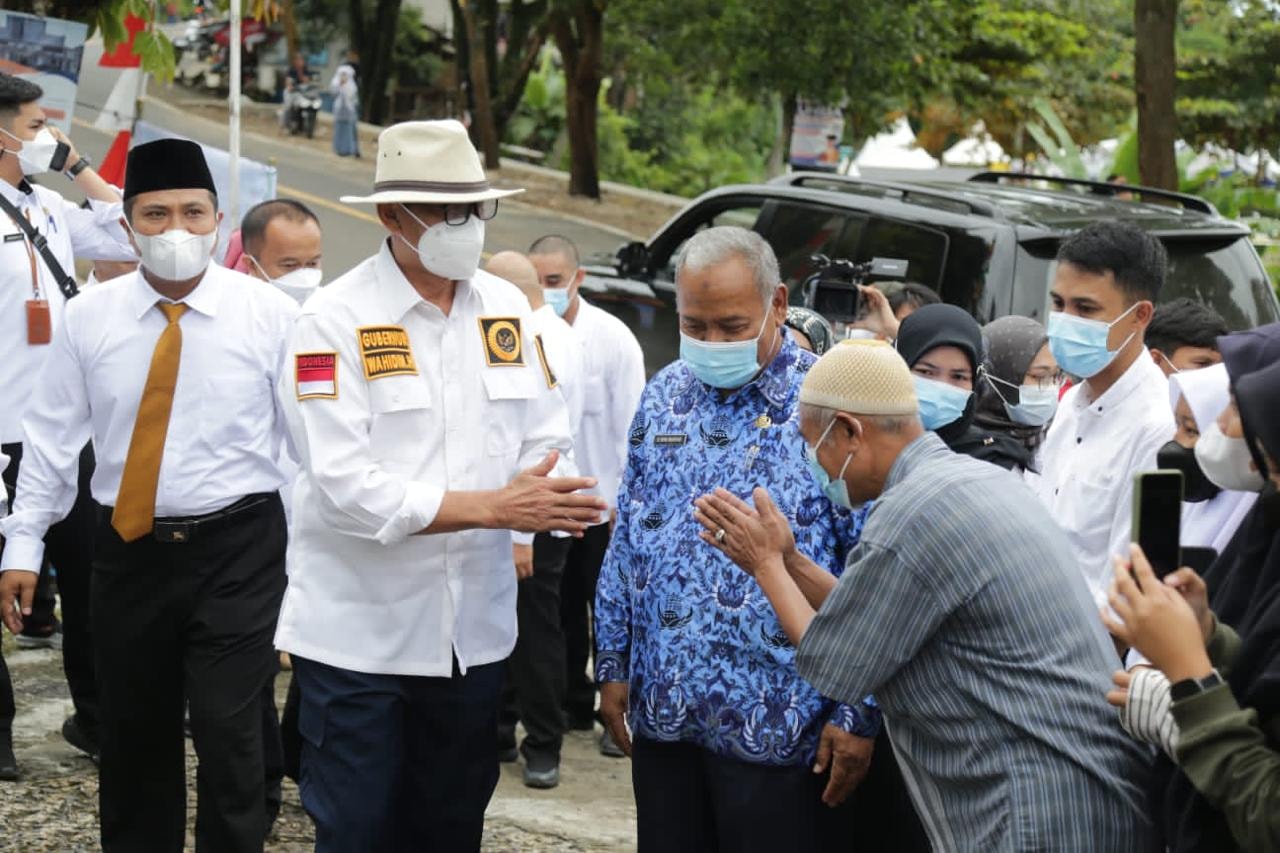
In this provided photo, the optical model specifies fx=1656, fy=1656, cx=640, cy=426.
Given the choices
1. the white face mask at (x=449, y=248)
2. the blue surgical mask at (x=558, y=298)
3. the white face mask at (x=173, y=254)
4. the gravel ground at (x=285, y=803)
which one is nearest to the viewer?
the white face mask at (x=449, y=248)

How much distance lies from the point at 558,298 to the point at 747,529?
3.81 meters

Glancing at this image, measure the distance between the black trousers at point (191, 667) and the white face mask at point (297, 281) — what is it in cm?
143

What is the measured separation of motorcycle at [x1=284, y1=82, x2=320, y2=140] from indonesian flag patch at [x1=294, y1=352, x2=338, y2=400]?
28.6 m

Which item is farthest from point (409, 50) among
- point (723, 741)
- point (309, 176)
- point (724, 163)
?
point (723, 741)

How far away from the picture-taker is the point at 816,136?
19828 millimetres

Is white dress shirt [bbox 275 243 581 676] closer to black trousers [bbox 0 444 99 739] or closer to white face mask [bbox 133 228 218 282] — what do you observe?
white face mask [bbox 133 228 218 282]

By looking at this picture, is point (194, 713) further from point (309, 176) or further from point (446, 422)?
point (309, 176)

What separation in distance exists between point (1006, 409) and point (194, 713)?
2.63 meters

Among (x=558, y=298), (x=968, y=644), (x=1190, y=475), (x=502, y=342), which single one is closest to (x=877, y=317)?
(x=558, y=298)

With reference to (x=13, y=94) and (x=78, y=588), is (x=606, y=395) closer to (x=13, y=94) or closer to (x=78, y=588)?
(x=78, y=588)

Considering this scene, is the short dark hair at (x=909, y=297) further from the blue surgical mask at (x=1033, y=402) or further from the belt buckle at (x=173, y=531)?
the belt buckle at (x=173, y=531)

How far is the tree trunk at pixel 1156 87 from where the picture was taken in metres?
13.0

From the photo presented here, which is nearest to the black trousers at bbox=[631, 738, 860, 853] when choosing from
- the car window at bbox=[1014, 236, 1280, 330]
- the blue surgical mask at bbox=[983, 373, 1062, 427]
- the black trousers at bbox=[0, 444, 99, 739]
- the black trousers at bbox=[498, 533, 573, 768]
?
the blue surgical mask at bbox=[983, 373, 1062, 427]

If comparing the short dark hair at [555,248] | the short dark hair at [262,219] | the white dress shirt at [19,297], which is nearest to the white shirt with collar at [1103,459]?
the short dark hair at [262,219]
